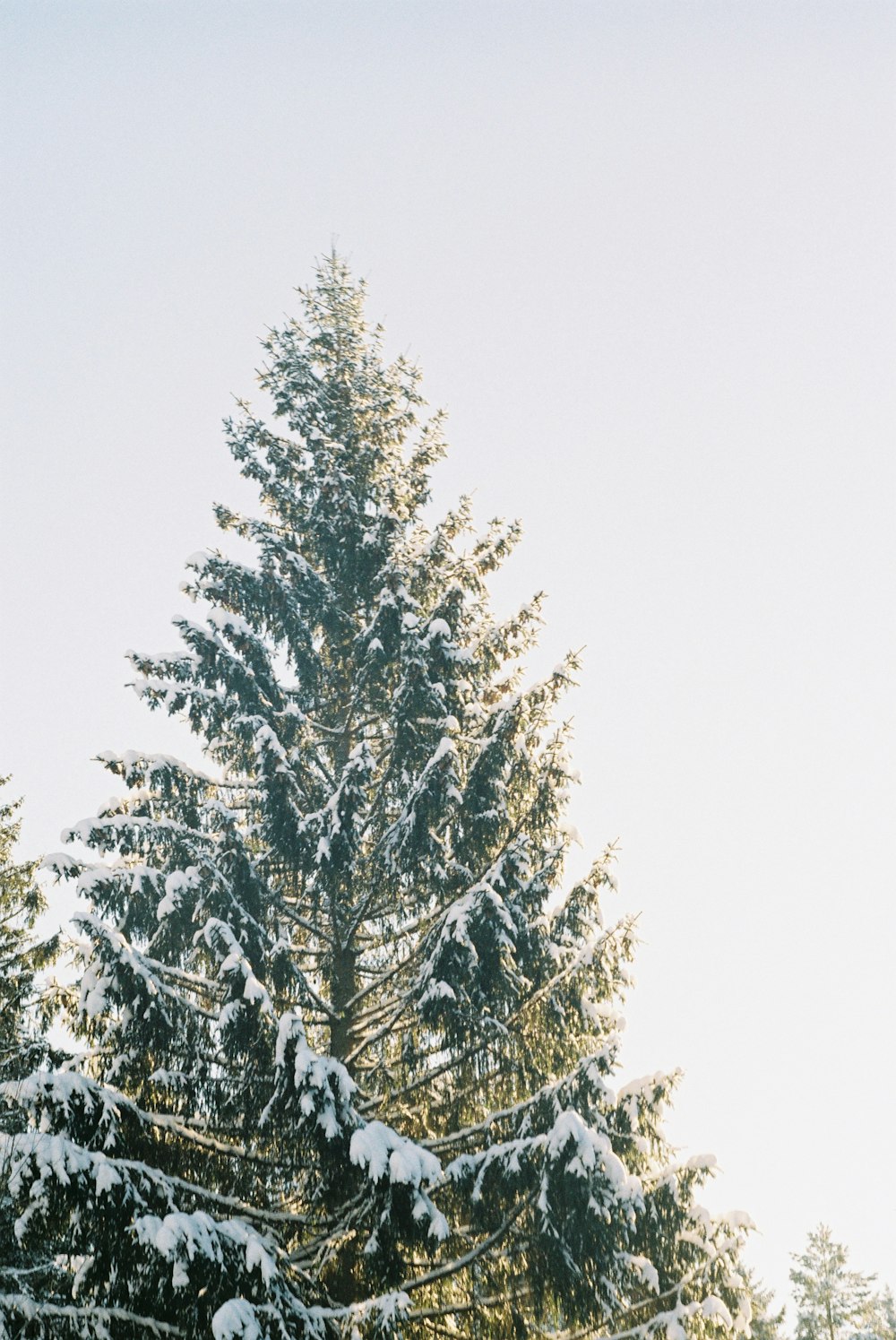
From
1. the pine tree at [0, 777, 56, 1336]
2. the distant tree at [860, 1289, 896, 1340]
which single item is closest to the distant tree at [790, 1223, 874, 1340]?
the distant tree at [860, 1289, 896, 1340]

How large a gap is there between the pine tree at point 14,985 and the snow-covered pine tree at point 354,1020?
143 centimetres

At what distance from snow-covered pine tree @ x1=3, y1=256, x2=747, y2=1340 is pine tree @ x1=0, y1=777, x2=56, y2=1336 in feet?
4.70

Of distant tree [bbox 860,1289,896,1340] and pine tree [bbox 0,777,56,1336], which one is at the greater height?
pine tree [bbox 0,777,56,1336]

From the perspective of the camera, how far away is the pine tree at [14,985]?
10.3 m

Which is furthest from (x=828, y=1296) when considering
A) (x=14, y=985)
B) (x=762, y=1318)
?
(x=14, y=985)

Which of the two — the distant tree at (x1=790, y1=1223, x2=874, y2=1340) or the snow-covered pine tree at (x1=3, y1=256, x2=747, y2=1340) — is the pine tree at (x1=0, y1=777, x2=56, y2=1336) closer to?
the snow-covered pine tree at (x1=3, y1=256, x2=747, y2=1340)

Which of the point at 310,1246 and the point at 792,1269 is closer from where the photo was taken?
the point at 310,1246

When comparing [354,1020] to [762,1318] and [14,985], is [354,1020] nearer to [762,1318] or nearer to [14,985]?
[14,985]

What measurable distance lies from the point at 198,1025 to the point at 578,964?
342 cm

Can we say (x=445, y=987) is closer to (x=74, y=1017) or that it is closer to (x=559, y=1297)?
(x=559, y=1297)

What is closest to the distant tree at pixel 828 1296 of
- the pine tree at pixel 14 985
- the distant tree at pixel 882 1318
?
the distant tree at pixel 882 1318

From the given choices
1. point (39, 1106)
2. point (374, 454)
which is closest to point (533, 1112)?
point (39, 1106)

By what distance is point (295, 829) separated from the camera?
8.56 meters

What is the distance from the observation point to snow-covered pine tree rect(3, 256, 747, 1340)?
5.59m
